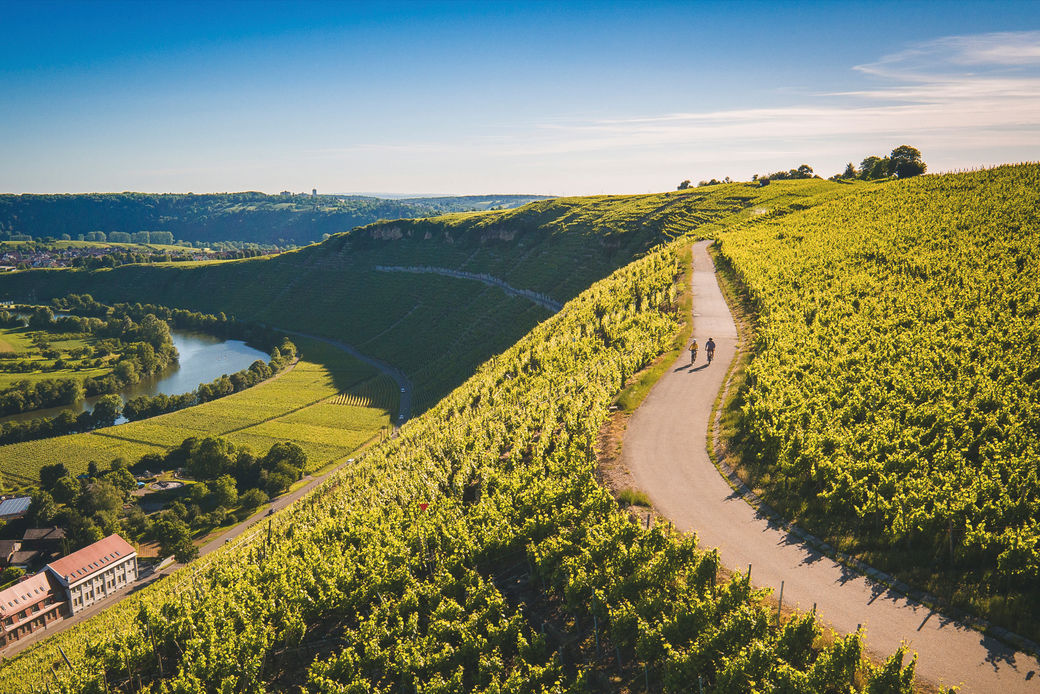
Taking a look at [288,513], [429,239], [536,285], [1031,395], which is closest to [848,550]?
[1031,395]

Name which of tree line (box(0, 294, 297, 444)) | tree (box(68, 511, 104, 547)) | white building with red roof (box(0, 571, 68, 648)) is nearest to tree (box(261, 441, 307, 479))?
tree (box(68, 511, 104, 547))

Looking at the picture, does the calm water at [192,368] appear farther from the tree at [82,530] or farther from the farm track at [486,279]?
the tree at [82,530]

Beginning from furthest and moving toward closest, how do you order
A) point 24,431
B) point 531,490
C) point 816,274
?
point 24,431, point 816,274, point 531,490

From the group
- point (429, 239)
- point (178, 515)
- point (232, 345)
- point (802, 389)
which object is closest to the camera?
point (802, 389)

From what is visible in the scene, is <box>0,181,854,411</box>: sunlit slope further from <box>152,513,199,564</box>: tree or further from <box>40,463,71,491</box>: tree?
<box>40,463,71,491</box>: tree

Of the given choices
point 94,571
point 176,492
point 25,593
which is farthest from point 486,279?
point 25,593

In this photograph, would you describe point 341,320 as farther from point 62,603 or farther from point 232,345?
point 62,603

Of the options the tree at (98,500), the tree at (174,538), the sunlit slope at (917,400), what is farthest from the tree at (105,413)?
the sunlit slope at (917,400)
